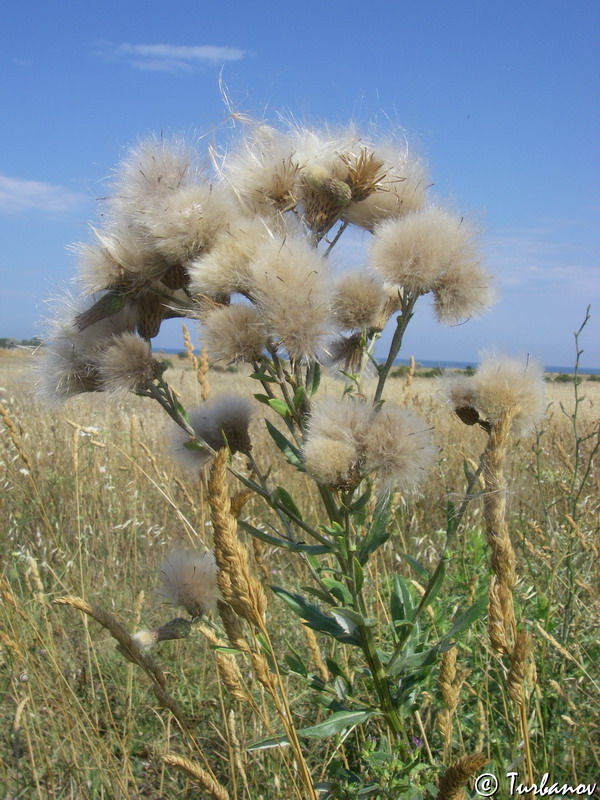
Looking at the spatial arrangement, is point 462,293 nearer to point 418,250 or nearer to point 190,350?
point 418,250

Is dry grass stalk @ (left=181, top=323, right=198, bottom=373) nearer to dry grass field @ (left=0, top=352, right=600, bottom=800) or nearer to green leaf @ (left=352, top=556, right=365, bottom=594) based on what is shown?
dry grass field @ (left=0, top=352, right=600, bottom=800)

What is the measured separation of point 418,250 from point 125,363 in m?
0.75

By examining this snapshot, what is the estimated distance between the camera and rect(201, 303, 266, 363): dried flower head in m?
1.33

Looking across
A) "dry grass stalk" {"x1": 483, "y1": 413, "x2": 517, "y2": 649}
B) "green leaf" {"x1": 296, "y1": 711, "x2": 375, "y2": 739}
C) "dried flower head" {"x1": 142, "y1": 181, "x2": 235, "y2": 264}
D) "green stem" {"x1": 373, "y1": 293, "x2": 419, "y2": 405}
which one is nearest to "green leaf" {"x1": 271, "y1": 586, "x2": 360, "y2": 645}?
"green leaf" {"x1": 296, "y1": 711, "x2": 375, "y2": 739}

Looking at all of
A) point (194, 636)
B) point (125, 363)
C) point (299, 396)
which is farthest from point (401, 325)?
point (194, 636)

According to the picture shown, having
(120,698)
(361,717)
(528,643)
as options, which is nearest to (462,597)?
(361,717)

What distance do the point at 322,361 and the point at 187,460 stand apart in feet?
Answer: 1.53

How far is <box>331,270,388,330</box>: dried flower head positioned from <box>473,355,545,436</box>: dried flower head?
326 mm

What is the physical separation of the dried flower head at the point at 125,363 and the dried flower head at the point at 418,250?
0.61 m

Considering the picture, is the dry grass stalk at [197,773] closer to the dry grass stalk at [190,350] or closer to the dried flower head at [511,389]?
the dried flower head at [511,389]

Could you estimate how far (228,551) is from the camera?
1.01m

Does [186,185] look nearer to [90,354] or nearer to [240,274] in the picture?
[240,274]

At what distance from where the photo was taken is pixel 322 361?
64.4 inches

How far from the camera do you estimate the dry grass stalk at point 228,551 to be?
101 cm
